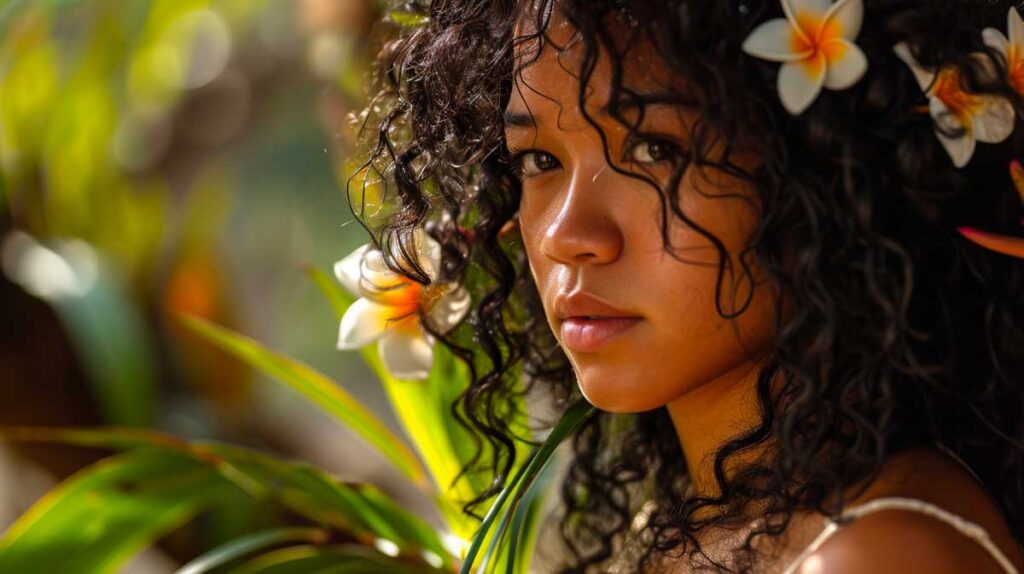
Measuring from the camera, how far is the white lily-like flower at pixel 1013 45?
837 mm

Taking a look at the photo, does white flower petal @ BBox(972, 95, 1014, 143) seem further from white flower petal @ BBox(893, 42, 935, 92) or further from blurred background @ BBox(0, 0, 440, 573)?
blurred background @ BBox(0, 0, 440, 573)

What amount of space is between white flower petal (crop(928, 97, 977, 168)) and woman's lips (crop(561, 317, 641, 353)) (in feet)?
0.74

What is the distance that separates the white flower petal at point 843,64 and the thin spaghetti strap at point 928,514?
0.86ft

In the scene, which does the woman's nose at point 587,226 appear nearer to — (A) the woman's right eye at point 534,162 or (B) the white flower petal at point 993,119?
(A) the woman's right eye at point 534,162

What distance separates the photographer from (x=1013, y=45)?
0.85m

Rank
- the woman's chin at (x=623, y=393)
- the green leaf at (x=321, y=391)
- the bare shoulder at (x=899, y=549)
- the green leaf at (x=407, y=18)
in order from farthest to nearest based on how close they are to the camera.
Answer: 1. the green leaf at (x=321, y=391)
2. the green leaf at (x=407, y=18)
3. the woman's chin at (x=623, y=393)
4. the bare shoulder at (x=899, y=549)

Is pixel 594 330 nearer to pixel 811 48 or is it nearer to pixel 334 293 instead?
pixel 811 48

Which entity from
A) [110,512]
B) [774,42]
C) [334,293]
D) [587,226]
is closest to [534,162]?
[587,226]

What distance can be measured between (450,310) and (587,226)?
0.33 m

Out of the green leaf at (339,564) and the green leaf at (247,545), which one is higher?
the green leaf at (247,545)

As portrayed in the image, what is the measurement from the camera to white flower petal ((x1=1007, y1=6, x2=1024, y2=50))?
85 centimetres

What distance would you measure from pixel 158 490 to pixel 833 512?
70cm

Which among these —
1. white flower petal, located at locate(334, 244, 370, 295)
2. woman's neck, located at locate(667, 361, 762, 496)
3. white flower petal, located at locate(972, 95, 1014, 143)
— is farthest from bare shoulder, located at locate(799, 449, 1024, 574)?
white flower petal, located at locate(334, 244, 370, 295)

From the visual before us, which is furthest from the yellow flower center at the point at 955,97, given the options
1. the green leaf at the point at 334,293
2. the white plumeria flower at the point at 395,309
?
the green leaf at the point at 334,293
